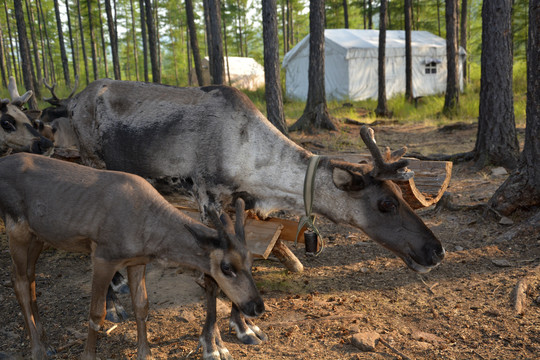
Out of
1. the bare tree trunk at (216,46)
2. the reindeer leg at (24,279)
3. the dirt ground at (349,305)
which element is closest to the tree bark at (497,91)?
the dirt ground at (349,305)

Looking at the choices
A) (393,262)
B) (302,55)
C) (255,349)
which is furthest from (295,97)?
(255,349)

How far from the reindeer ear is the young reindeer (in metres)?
1.13

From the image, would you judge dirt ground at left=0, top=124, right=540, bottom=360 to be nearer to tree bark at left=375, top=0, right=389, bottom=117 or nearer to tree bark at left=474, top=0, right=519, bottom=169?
tree bark at left=474, top=0, right=519, bottom=169

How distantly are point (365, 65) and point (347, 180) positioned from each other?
24839mm

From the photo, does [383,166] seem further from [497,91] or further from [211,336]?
[497,91]

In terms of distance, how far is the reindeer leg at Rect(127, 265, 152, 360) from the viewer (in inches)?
161

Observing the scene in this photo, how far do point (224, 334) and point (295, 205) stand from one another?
147 cm

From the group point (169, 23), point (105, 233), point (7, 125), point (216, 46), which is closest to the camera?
point (105, 233)

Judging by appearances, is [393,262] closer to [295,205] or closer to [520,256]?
[520,256]

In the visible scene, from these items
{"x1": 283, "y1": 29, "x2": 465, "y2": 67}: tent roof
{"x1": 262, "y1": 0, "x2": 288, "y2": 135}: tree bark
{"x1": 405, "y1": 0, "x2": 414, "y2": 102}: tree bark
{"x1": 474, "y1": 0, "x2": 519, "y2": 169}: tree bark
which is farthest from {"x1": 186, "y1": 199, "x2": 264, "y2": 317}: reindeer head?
{"x1": 283, "y1": 29, "x2": 465, "y2": 67}: tent roof

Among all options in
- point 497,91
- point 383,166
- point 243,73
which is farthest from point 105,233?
point 243,73

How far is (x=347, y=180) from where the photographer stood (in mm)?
4484

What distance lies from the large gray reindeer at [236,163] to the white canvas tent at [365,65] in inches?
906

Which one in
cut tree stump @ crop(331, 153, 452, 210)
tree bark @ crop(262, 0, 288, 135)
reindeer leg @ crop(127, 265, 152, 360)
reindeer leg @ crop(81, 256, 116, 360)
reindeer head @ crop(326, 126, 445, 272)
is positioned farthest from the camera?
tree bark @ crop(262, 0, 288, 135)
